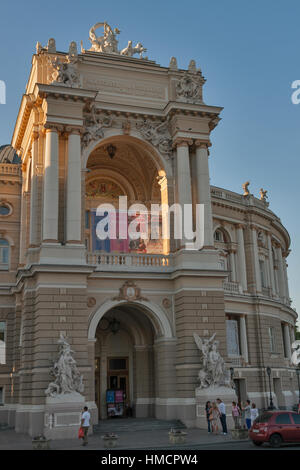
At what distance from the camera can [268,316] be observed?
149 ft

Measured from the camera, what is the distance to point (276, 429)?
70.8 feet

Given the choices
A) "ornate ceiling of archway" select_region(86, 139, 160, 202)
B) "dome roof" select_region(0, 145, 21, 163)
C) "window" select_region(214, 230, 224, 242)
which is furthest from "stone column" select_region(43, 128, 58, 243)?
"window" select_region(214, 230, 224, 242)

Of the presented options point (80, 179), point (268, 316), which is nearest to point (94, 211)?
point (80, 179)

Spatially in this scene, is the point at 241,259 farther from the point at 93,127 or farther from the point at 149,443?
the point at 149,443

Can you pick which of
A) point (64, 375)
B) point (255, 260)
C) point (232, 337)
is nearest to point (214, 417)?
point (64, 375)

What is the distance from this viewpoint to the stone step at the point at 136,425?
28388mm

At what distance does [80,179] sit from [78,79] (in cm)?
629

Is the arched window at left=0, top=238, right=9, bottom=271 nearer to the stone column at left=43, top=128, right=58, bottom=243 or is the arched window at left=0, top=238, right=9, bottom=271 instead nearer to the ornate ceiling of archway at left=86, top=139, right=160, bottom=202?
the ornate ceiling of archway at left=86, top=139, right=160, bottom=202

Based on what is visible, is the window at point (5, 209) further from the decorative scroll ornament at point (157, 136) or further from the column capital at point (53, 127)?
the decorative scroll ornament at point (157, 136)

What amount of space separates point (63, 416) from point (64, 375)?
192cm

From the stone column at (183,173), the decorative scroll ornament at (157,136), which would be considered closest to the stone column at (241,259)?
the stone column at (183,173)

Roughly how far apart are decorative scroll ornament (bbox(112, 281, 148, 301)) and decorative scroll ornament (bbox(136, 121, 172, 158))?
8.75 meters

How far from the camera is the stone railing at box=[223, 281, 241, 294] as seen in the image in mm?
42856

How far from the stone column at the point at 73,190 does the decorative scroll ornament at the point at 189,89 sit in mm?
7570
